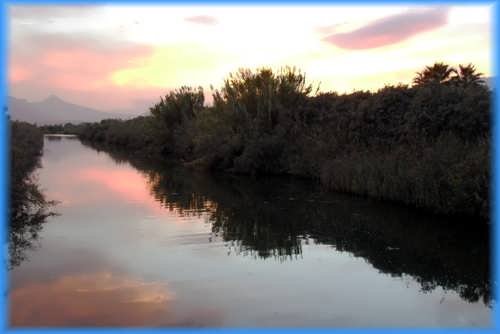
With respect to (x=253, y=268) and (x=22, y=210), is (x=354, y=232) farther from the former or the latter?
(x=22, y=210)

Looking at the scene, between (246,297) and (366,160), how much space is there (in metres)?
11.4

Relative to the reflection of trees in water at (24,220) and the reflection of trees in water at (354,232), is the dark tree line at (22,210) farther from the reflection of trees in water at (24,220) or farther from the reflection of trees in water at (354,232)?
the reflection of trees in water at (354,232)

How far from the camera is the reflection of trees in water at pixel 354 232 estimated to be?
8.54 m

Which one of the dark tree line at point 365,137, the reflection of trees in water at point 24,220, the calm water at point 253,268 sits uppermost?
the dark tree line at point 365,137

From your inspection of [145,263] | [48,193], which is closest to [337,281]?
[145,263]

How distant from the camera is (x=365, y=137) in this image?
21.7 meters

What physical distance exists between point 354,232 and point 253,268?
148 inches

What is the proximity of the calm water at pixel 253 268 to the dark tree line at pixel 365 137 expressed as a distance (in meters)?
1.09

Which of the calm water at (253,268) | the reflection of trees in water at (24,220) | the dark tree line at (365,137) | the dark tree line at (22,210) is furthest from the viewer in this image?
the dark tree line at (365,137)

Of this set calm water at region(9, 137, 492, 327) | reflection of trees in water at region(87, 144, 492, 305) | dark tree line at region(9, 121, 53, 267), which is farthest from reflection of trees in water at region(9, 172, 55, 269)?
reflection of trees in water at region(87, 144, 492, 305)

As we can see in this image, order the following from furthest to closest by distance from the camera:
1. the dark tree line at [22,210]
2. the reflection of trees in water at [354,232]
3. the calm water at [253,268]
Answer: the dark tree line at [22,210] < the reflection of trees in water at [354,232] < the calm water at [253,268]

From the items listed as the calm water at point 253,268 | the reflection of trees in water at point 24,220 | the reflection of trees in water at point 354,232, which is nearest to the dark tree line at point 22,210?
the reflection of trees in water at point 24,220

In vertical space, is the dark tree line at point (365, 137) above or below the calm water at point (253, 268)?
above

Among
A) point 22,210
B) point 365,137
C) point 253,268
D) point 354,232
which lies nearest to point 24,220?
point 22,210
